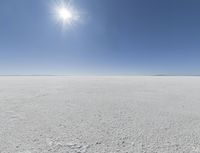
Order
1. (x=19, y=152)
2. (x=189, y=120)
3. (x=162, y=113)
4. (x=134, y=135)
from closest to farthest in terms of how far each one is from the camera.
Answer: (x=19, y=152) → (x=134, y=135) → (x=189, y=120) → (x=162, y=113)

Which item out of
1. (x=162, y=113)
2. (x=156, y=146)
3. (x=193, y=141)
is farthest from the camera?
(x=162, y=113)

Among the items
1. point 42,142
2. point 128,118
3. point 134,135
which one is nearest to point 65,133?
point 42,142

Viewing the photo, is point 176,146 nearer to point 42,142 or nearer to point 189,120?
point 189,120

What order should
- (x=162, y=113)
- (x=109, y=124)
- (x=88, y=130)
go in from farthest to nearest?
(x=162, y=113)
(x=109, y=124)
(x=88, y=130)

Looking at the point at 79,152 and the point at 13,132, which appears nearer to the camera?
the point at 79,152

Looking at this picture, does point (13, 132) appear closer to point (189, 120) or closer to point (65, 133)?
point (65, 133)

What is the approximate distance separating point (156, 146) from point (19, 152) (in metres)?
2.34

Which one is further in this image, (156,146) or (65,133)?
(65,133)

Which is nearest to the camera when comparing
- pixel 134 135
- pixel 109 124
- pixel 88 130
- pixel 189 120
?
pixel 134 135

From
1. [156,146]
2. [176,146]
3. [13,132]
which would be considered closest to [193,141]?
[176,146]

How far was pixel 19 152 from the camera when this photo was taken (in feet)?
7.12

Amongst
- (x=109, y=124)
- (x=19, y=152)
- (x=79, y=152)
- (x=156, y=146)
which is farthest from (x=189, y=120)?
(x=19, y=152)

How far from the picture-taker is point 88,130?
9.92 ft

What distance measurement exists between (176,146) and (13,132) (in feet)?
10.8
